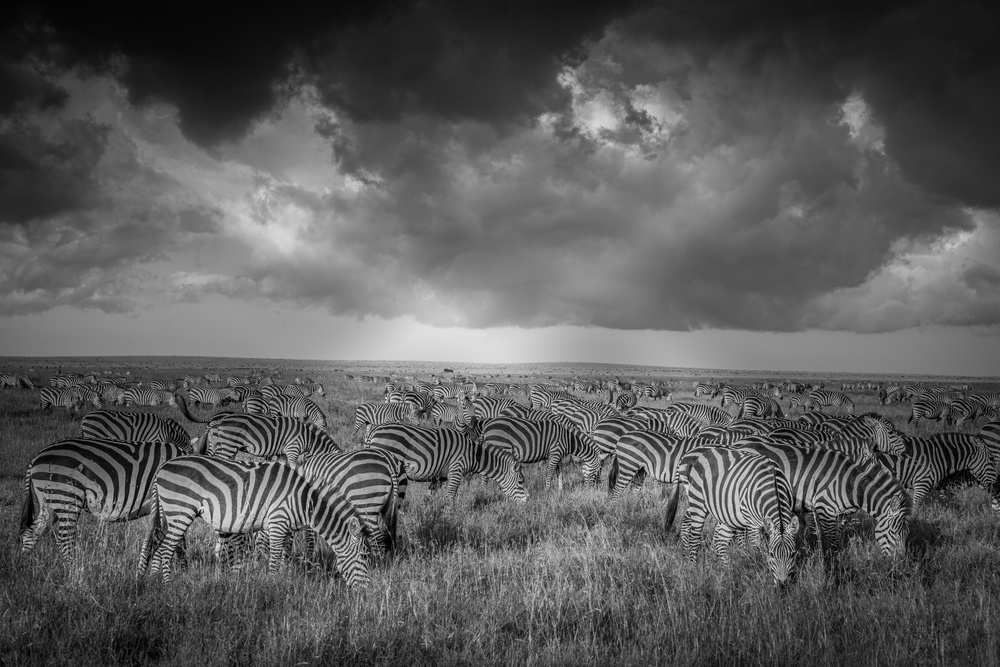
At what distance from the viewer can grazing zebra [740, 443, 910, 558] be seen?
880 cm

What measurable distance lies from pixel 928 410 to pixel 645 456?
30.6 metres

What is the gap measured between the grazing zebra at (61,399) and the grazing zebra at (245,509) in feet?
90.2

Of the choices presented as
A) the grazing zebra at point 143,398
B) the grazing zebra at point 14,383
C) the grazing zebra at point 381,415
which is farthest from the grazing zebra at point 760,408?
the grazing zebra at point 14,383

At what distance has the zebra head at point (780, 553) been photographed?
23.7 ft

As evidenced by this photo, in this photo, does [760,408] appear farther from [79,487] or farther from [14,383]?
[14,383]

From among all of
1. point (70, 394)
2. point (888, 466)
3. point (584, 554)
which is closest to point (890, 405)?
point (888, 466)

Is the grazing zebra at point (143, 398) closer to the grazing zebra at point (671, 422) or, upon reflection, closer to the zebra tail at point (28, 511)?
the zebra tail at point (28, 511)

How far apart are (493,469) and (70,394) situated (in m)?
29.1

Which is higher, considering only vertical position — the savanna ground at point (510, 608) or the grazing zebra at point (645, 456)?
the grazing zebra at point (645, 456)

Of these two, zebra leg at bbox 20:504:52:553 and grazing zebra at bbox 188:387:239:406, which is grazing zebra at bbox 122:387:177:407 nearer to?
grazing zebra at bbox 188:387:239:406

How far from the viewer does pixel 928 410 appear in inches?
1353

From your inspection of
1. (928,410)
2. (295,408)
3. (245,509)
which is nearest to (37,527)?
(245,509)

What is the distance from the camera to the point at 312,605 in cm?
663

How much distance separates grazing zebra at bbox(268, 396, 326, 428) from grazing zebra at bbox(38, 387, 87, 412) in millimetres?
10708
